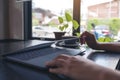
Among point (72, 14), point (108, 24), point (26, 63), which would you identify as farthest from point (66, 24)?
point (26, 63)

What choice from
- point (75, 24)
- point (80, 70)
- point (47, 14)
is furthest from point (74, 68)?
point (47, 14)

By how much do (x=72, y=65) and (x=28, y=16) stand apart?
5.80 ft

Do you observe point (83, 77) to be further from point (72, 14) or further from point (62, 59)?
point (72, 14)

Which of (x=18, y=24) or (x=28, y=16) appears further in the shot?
(x=28, y=16)

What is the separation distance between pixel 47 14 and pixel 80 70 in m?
1.70

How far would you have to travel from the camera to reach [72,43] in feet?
4.80

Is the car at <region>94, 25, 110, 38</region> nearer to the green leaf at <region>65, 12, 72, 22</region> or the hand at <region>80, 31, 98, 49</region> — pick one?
the green leaf at <region>65, 12, 72, 22</region>

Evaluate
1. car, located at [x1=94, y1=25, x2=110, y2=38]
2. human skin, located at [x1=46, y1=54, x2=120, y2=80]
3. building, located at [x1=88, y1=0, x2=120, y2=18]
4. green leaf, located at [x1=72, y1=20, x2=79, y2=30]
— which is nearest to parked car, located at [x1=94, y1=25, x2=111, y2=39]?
car, located at [x1=94, y1=25, x2=110, y2=38]

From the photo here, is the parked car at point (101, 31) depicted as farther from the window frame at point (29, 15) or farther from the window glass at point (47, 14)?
the window glass at point (47, 14)

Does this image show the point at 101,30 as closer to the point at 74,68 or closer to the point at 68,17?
the point at 68,17

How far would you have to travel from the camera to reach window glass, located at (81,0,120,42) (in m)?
2.09

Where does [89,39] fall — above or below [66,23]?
below

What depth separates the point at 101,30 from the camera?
216 centimetres

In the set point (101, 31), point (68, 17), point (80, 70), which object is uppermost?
point (68, 17)
